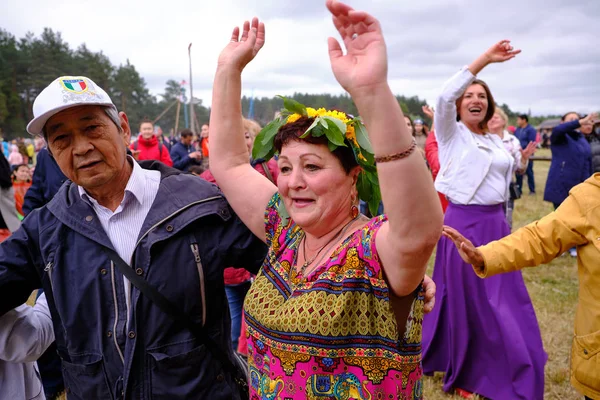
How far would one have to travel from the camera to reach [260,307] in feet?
5.16

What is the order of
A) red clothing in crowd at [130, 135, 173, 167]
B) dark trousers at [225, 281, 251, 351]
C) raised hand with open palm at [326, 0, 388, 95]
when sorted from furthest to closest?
red clothing in crowd at [130, 135, 173, 167], dark trousers at [225, 281, 251, 351], raised hand with open palm at [326, 0, 388, 95]

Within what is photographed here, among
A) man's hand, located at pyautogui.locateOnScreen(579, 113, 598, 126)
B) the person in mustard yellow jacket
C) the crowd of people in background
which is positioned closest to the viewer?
the crowd of people in background

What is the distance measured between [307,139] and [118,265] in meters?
0.79

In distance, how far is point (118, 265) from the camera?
1657 mm

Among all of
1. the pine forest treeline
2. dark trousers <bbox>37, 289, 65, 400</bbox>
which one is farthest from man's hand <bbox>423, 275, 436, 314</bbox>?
the pine forest treeline

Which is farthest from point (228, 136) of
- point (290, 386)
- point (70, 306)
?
point (290, 386)

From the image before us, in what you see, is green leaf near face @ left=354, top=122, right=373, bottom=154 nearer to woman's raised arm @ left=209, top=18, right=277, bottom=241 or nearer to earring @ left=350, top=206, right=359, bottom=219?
earring @ left=350, top=206, right=359, bottom=219

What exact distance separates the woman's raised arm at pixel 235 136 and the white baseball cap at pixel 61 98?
43 cm

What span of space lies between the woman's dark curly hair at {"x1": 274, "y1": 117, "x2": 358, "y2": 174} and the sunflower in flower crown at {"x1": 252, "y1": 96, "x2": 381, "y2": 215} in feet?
0.05

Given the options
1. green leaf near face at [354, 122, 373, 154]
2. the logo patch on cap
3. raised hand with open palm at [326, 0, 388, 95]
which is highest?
raised hand with open palm at [326, 0, 388, 95]

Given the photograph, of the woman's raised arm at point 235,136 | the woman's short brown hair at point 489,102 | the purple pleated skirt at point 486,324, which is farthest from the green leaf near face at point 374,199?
the woman's short brown hair at point 489,102

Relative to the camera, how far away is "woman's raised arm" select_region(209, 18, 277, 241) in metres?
1.80

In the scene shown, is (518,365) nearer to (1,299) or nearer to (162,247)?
(162,247)

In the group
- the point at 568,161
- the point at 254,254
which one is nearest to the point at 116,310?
the point at 254,254
